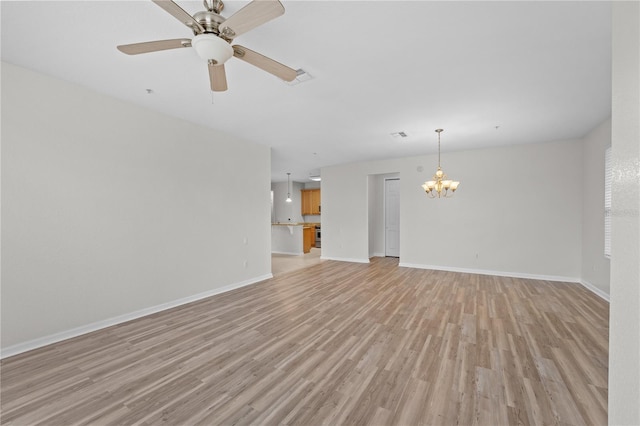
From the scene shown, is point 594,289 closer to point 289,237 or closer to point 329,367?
point 329,367

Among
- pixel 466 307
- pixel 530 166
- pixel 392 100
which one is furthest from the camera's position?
pixel 530 166

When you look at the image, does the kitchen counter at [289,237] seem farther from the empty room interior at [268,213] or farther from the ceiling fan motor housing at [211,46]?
the ceiling fan motor housing at [211,46]

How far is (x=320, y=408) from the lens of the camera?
185 centimetres

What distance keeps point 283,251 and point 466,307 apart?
6.21 metres

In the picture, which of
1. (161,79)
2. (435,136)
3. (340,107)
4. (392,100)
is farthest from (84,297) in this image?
(435,136)

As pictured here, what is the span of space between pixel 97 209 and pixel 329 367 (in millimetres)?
3180

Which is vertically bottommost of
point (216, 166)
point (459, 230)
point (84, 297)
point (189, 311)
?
point (189, 311)

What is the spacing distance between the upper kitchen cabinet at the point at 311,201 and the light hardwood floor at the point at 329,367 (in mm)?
7471

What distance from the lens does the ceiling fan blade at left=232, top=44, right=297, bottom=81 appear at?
183 centimetres

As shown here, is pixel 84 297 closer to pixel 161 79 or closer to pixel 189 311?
pixel 189 311

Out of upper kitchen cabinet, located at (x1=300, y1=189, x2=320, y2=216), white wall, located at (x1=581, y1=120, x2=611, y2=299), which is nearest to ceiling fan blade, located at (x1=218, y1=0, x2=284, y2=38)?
white wall, located at (x1=581, y1=120, x2=611, y2=299)

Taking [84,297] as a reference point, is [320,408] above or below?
below

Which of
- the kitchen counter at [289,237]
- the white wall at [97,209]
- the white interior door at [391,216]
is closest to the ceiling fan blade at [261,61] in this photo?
the white wall at [97,209]

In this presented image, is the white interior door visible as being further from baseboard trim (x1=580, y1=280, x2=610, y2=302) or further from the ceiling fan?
the ceiling fan
